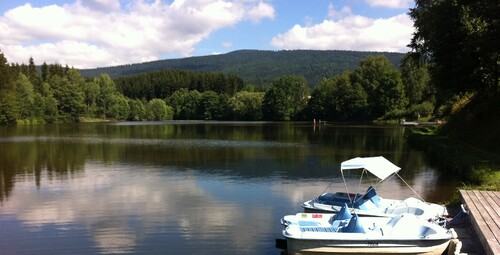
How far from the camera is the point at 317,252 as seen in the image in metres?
14.5

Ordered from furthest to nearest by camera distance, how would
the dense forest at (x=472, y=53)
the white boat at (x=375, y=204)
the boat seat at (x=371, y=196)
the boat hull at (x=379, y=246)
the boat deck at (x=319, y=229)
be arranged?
the dense forest at (x=472, y=53), the boat seat at (x=371, y=196), the white boat at (x=375, y=204), the boat deck at (x=319, y=229), the boat hull at (x=379, y=246)

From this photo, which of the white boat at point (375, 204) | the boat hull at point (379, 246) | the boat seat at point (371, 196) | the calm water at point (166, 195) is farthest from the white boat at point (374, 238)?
the boat seat at point (371, 196)

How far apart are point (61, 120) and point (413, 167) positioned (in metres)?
125

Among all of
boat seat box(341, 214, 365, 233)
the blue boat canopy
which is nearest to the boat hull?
boat seat box(341, 214, 365, 233)

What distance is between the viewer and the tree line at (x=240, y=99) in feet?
401

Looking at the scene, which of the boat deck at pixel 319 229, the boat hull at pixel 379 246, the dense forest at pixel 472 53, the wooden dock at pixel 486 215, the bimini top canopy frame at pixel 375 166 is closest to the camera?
the wooden dock at pixel 486 215

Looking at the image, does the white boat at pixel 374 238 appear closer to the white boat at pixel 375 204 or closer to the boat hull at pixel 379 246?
the boat hull at pixel 379 246

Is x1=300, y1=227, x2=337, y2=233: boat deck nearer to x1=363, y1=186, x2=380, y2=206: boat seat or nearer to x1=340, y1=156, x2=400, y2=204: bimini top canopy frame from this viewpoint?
x1=340, y1=156, x2=400, y2=204: bimini top canopy frame

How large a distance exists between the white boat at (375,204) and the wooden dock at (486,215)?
119cm

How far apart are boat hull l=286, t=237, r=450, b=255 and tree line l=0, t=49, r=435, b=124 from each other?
286 feet

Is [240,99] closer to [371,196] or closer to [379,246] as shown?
[371,196]

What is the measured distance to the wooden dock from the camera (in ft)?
40.7

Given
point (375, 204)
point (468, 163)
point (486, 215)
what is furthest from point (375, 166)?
point (468, 163)

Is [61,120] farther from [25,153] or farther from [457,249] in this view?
[457,249]
